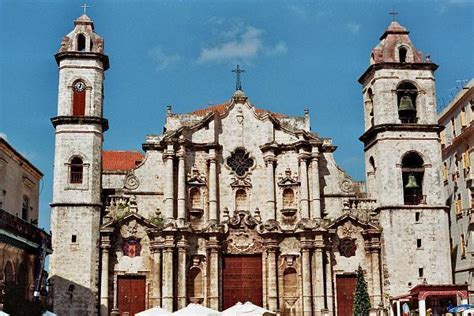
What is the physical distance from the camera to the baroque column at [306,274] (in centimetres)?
3750

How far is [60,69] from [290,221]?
14.9 metres

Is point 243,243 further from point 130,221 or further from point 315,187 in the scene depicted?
point 130,221

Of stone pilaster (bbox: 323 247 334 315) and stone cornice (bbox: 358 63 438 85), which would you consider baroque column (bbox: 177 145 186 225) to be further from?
stone cornice (bbox: 358 63 438 85)

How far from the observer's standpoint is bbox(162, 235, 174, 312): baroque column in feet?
120

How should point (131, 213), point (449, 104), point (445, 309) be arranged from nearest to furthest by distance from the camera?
point (445, 309)
point (131, 213)
point (449, 104)

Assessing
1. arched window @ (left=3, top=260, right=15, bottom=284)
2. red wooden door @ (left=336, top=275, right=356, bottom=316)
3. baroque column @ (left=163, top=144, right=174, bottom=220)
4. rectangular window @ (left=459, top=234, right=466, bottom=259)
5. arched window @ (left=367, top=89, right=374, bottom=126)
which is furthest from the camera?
rectangular window @ (left=459, top=234, right=466, bottom=259)

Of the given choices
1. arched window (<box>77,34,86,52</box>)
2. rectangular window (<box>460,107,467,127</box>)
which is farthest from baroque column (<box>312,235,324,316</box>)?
arched window (<box>77,34,86,52</box>)

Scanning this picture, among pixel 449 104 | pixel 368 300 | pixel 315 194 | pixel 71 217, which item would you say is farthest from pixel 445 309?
pixel 71 217

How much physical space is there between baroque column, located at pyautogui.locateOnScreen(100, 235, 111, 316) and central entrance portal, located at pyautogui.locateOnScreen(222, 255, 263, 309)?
20.0 feet

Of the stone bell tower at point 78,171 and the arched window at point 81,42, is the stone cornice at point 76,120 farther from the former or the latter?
the arched window at point 81,42

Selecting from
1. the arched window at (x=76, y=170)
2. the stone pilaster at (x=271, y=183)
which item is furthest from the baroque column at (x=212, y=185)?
the arched window at (x=76, y=170)

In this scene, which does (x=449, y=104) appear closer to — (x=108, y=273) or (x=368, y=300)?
(x=368, y=300)

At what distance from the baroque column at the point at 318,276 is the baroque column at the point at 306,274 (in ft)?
1.06

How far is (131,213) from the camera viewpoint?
125 ft
